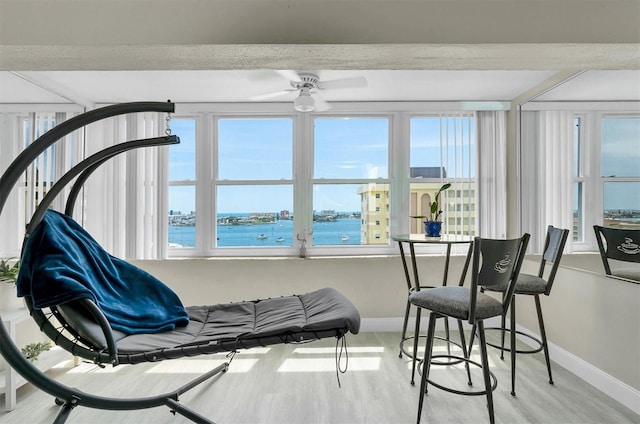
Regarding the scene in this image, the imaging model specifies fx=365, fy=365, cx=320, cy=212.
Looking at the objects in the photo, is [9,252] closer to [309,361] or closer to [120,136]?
[120,136]

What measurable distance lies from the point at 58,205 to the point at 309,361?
2.56 meters

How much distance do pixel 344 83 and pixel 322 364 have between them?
2.11m

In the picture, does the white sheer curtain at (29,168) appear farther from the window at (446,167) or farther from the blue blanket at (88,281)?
the window at (446,167)

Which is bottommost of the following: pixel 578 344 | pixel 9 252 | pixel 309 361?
pixel 309 361

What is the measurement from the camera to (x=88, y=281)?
1.69 meters

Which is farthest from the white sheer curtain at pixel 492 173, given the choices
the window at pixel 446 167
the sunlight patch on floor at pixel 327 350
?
the sunlight patch on floor at pixel 327 350

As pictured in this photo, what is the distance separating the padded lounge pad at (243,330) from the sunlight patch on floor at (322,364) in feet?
2.61

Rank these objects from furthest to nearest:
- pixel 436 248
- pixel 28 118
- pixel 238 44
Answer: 1. pixel 436 248
2. pixel 28 118
3. pixel 238 44

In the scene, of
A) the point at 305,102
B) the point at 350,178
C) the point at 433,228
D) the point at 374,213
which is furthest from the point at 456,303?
the point at 350,178

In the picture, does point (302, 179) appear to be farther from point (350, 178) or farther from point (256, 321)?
point (256, 321)

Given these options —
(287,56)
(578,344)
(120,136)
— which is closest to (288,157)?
(120,136)

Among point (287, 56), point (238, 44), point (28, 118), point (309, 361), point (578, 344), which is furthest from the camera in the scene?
point (28, 118)

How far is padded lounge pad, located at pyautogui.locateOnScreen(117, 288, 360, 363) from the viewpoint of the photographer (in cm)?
164

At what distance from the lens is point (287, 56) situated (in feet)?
6.28
